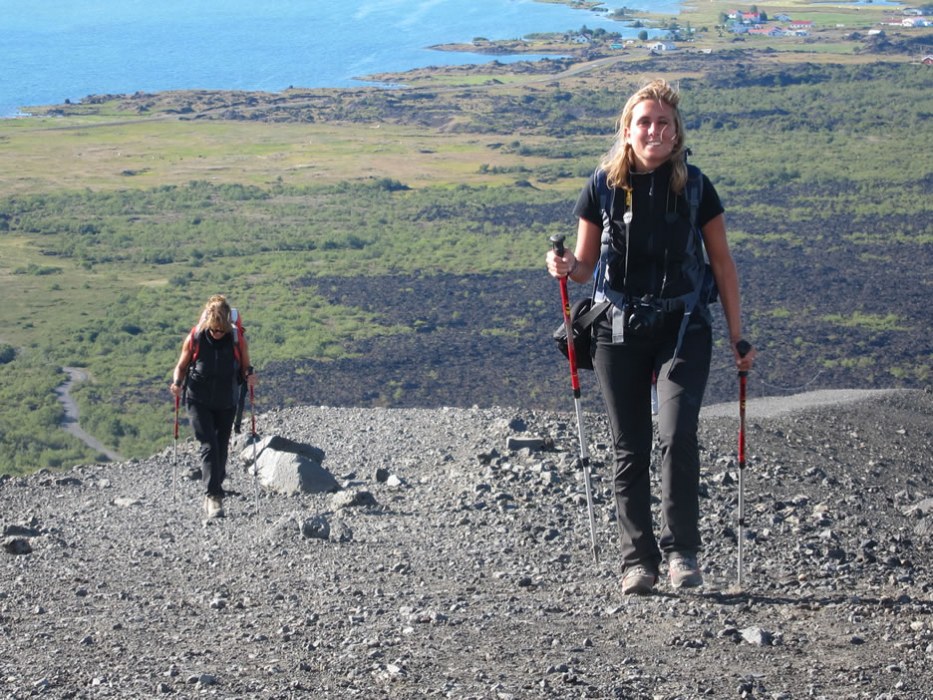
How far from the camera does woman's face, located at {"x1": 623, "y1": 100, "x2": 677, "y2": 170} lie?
18.2 feet

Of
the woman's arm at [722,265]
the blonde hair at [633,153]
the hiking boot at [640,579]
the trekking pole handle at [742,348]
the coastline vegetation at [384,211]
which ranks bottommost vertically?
the coastline vegetation at [384,211]

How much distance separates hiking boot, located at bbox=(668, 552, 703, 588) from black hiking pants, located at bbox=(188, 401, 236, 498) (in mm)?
4710

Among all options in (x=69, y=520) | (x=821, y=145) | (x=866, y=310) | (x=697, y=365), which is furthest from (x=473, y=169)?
(x=697, y=365)

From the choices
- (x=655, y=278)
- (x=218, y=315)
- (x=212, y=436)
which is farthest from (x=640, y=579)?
(x=212, y=436)

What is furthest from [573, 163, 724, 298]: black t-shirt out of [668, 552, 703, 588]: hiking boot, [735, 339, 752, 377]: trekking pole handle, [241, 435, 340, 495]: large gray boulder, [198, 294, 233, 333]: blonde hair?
[241, 435, 340, 495]: large gray boulder

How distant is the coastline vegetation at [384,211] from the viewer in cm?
3775

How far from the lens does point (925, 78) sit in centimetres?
10162

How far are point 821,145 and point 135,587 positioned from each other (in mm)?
75222

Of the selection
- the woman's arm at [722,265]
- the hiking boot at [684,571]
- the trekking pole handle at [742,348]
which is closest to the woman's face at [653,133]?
the woman's arm at [722,265]

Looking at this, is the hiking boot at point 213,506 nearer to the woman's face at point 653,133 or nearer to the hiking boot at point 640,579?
the hiking boot at point 640,579

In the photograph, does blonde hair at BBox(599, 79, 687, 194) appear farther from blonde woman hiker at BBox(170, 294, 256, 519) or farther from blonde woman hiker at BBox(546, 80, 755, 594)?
blonde woman hiker at BBox(170, 294, 256, 519)

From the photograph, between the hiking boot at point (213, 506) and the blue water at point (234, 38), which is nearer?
the hiking boot at point (213, 506)

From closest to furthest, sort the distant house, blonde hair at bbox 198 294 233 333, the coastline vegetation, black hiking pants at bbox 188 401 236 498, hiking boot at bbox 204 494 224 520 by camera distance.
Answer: blonde hair at bbox 198 294 233 333 → black hiking pants at bbox 188 401 236 498 → hiking boot at bbox 204 494 224 520 → the coastline vegetation → the distant house

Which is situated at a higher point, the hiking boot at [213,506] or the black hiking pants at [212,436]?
the black hiking pants at [212,436]
